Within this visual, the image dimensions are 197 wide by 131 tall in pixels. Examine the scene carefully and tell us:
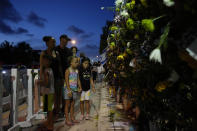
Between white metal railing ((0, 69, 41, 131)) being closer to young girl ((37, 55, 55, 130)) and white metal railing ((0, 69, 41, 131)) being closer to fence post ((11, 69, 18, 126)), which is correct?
fence post ((11, 69, 18, 126))

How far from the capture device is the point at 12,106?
437 cm

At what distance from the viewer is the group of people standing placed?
4.12 metres

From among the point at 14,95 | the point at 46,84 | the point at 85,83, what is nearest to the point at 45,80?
the point at 46,84

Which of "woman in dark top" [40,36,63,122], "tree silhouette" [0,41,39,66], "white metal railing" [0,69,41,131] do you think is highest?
"tree silhouette" [0,41,39,66]

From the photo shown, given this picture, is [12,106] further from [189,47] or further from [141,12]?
[189,47]

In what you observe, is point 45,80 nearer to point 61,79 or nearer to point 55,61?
point 55,61

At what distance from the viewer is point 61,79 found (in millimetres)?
5309

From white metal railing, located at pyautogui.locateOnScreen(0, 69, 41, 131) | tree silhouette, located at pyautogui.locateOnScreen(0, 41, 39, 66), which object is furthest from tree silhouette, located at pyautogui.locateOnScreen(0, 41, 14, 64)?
white metal railing, located at pyautogui.locateOnScreen(0, 69, 41, 131)

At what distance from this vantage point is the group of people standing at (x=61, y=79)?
13.5 feet

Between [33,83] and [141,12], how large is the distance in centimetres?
377

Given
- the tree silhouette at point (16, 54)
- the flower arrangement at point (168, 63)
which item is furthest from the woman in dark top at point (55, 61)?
the tree silhouette at point (16, 54)

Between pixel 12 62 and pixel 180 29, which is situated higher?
pixel 12 62

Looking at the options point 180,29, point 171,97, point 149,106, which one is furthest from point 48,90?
point 180,29

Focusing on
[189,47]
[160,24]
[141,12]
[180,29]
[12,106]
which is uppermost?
[141,12]
